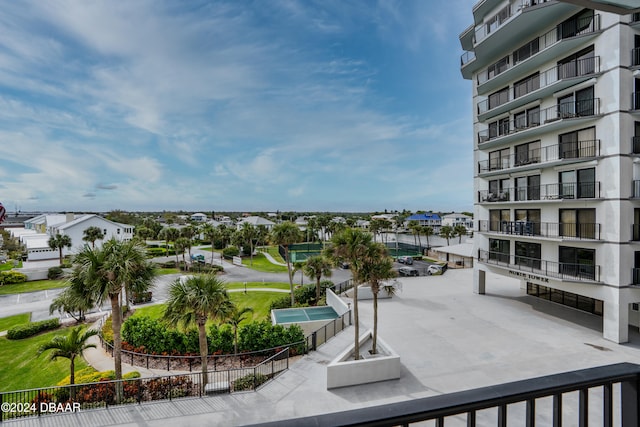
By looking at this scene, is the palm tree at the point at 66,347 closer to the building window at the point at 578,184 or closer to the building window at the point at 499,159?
the building window at the point at 578,184

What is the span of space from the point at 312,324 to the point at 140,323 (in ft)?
32.8

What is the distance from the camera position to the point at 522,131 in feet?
66.8

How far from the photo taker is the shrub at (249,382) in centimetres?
1307

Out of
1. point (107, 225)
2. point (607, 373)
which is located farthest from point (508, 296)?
point (107, 225)

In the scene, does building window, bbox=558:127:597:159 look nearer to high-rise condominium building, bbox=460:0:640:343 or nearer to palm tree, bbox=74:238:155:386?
high-rise condominium building, bbox=460:0:640:343

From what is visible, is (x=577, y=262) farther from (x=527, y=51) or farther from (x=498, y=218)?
(x=527, y=51)

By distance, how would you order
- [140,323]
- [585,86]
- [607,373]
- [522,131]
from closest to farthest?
[607,373] → [585,86] → [140,323] → [522,131]

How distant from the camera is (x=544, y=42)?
1991 cm

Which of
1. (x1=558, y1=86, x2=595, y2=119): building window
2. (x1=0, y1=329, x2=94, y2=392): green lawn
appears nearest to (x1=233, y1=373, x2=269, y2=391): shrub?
(x1=0, y1=329, x2=94, y2=392): green lawn

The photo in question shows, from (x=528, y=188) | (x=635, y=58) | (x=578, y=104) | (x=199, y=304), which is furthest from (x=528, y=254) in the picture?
(x=199, y=304)

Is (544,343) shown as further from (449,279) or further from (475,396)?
(475,396)

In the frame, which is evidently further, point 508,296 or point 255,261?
point 255,261

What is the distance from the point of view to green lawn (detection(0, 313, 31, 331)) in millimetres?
24294

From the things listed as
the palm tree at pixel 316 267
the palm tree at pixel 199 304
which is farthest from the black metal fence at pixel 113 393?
the palm tree at pixel 316 267
